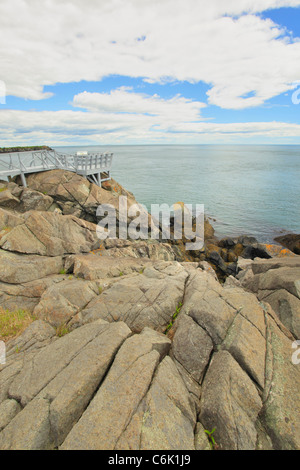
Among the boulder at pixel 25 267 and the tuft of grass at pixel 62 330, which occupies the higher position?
the boulder at pixel 25 267

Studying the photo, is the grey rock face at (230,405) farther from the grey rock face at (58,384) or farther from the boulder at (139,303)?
the boulder at (139,303)

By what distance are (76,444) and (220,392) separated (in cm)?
322

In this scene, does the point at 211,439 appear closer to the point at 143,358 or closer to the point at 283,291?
the point at 143,358

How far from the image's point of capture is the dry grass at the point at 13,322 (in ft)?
27.1

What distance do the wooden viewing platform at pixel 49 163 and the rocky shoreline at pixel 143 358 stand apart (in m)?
11.3

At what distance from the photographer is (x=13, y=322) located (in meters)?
8.58

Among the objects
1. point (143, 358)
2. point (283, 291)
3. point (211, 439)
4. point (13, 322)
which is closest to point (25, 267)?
point (13, 322)

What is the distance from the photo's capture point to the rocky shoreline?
4797 mm

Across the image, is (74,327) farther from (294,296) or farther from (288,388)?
(294,296)

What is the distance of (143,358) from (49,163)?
72.9ft

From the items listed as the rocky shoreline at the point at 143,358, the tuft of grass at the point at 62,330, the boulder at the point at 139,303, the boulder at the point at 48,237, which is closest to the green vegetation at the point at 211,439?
the rocky shoreline at the point at 143,358

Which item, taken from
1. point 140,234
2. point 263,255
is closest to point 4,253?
point 140,234

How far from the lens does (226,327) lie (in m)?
7.14

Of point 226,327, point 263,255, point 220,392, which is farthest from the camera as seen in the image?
point 263,255
